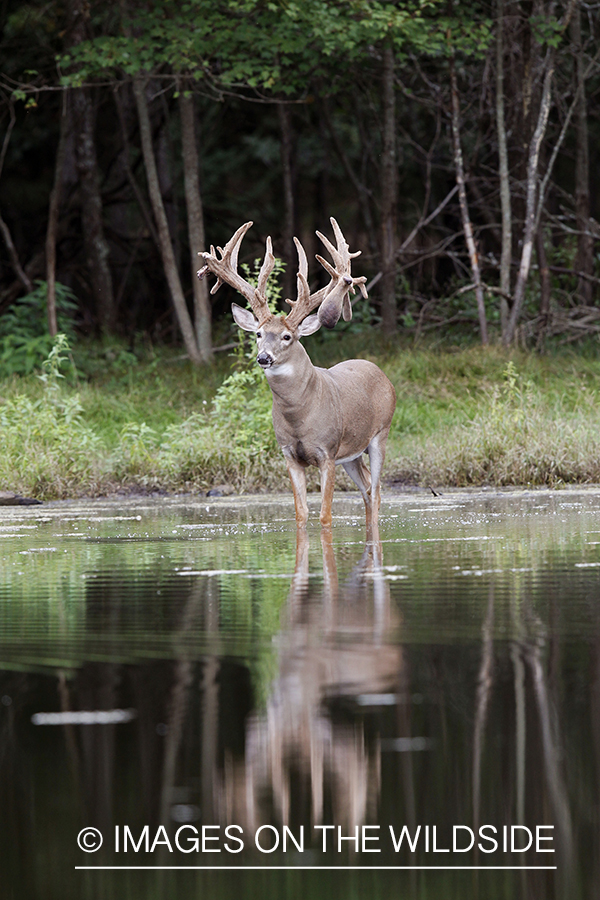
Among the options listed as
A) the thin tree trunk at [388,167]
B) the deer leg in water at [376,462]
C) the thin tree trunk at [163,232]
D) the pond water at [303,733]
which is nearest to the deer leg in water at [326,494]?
the deer leg in water at [376,462]

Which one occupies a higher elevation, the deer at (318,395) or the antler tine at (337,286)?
the antler tine at (337,286)

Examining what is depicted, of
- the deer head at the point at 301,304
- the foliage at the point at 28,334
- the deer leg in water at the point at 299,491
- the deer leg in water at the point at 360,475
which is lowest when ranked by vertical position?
the foliage at the point at 28,334

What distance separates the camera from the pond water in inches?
110

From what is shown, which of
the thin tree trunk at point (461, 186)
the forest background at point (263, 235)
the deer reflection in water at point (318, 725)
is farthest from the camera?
the thin tree trunk at point (461, 186)

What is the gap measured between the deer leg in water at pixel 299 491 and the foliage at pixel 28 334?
11.1 metres

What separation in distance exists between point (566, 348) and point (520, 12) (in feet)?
17.8

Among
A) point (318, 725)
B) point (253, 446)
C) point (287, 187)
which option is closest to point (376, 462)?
point (253, 446)

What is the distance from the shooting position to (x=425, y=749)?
340cm

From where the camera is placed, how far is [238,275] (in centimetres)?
1130

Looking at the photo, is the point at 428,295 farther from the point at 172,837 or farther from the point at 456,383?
the point at 172,837

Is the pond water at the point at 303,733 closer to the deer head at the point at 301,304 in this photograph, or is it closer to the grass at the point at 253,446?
the deer head at the point at 301,304

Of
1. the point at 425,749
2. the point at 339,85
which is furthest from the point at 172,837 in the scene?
the point at 339,85

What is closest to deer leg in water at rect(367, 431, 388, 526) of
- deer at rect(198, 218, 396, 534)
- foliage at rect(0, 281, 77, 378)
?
deer at rect(198, 218, 396, 534)

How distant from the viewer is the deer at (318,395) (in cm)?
994
